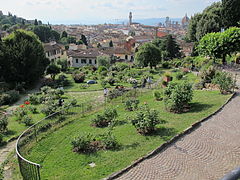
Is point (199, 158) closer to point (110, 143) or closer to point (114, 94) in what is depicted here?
point (110, 143)

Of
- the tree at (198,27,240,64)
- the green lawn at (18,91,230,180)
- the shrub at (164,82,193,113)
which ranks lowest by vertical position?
the green lawn at (18,91,230,180)

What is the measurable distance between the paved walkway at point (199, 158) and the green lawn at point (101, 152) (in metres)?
0.70

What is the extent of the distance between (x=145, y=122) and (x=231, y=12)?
32.2 metres

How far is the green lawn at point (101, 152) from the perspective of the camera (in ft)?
30.0

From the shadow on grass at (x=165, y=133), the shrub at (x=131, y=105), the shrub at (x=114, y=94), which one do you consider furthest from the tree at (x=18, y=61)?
the shadow on grass at (x=165, y=133)

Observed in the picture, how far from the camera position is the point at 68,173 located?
29.9ft

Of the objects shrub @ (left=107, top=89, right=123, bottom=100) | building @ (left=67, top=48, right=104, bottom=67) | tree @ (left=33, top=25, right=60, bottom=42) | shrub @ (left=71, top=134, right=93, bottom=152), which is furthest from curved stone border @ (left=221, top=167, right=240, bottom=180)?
tree @ (left=33, top=25, right=60, bottom=42)

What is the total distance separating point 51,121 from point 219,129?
9734 millimetres

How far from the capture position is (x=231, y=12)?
35906 millimetres

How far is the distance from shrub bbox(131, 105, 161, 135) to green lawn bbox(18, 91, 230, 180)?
1.19 feet

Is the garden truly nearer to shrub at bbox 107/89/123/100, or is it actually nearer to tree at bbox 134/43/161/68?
shrub at bbox 107/89/123/100

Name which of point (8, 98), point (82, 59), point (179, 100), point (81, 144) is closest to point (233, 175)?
point (81, 144)

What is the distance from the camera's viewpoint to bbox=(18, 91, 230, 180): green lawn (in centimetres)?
914

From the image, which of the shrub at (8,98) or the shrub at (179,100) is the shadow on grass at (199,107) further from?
the shrub at (8,98)
